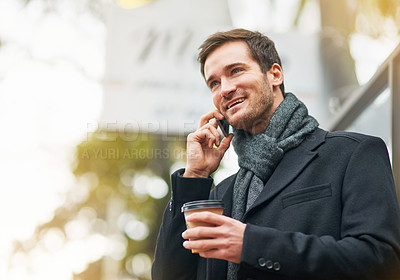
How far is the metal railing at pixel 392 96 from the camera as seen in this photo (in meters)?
3.06

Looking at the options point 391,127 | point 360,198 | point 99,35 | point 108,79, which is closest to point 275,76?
point 360,198

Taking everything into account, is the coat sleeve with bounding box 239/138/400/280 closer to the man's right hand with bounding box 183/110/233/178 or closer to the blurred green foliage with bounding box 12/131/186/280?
the man's right hand with bounding box 183/110/233/178

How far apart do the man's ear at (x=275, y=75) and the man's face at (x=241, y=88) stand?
0.01 m

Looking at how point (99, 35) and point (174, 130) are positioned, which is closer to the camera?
point (174, 130)

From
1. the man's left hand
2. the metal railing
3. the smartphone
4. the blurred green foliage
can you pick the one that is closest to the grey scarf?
the smartphone

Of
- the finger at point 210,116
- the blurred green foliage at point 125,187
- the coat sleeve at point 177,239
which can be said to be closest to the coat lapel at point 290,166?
the coat sleeve at point 177,239

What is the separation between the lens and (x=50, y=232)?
15.4 metres

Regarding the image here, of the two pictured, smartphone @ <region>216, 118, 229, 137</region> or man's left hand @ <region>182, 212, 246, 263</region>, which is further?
smartphone @ <region>216, 118, 229, 137</region>

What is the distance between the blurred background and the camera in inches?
195

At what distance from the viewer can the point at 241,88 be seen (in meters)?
2.27

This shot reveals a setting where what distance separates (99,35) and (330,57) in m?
3.48

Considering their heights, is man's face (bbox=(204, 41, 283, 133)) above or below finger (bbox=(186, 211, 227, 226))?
above

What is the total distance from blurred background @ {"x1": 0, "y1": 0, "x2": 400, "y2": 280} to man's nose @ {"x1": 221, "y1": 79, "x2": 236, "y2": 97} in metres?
1.35

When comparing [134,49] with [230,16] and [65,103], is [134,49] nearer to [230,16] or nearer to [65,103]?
[230,16]
